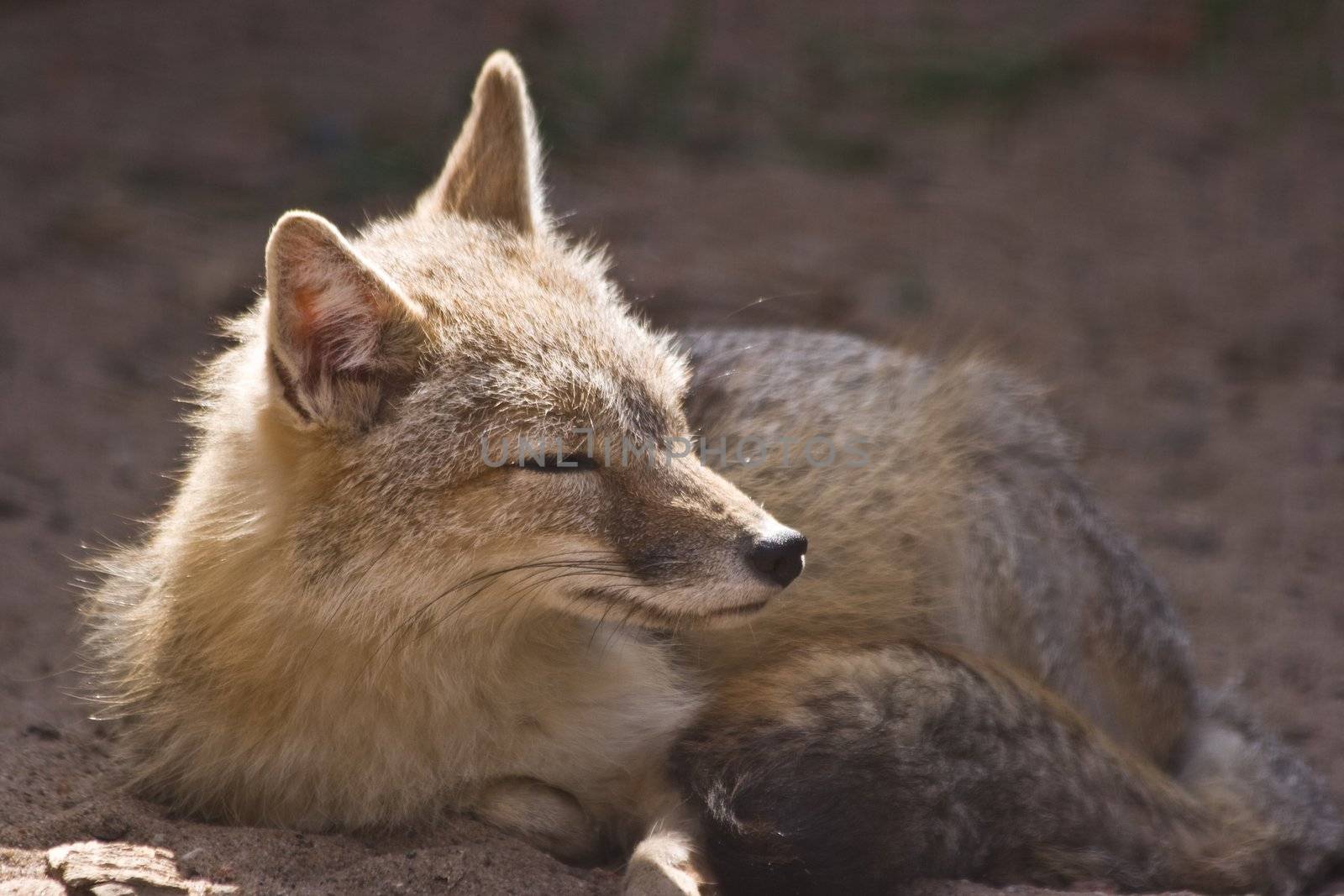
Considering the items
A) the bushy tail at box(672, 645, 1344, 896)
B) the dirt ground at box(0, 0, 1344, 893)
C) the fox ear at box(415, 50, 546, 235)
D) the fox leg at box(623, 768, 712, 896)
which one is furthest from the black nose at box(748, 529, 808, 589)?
the dirt ground at box(0, 0, 1344, 893)

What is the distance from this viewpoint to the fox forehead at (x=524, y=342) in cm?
378

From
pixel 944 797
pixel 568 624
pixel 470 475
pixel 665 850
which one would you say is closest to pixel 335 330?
pixel 470 475

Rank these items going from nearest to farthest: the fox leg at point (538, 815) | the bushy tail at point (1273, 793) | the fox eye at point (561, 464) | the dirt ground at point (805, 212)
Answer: the fox eye at point (561, 464), the fox leg at point (538, 815), the bushy tail at point (1273, 793), the dirt ground at point (805, 212)

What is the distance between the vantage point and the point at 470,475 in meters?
3.71

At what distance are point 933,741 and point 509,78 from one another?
2447mm

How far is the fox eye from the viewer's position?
3.72 m

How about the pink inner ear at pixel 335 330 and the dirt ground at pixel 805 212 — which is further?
the dirt ground at pixel 805 212

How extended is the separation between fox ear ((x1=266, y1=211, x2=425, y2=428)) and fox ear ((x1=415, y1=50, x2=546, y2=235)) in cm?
101

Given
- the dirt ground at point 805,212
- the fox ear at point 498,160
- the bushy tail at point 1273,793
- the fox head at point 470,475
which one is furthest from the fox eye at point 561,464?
the bushy tail at point 1273,793

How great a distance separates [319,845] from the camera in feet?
12.6

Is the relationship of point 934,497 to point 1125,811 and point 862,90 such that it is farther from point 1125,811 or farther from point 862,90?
point 862,90

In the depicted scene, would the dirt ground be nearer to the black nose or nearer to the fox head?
the fox head

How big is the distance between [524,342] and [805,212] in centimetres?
587

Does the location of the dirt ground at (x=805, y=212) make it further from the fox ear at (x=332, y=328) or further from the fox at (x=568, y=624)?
the fox ear at (x=332, y=328)
